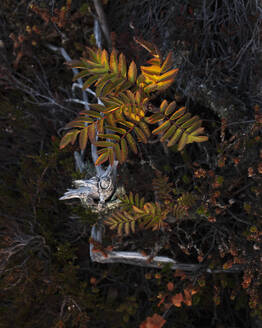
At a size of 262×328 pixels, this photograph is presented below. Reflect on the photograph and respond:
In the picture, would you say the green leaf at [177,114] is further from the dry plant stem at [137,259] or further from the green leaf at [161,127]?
the dry plant stem at [137,259]

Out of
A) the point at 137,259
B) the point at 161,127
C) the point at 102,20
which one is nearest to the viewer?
the point at 161,127

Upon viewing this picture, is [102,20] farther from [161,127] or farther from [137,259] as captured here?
[137,259]

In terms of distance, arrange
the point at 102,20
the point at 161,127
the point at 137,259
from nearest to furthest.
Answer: the point at 161,127, the point at 137,259, the point at 102,20

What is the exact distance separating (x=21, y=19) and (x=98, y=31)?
1.01 m

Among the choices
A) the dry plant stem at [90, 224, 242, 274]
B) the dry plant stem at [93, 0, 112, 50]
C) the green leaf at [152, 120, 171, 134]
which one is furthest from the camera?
the dry plant stem at [93, 0, 112, 50]

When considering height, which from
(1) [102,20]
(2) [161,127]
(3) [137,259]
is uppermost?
(1) [102,20]

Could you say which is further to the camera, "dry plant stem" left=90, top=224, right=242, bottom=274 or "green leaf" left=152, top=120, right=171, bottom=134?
"dry plant stem" left=90, top=224, right=242, bottom=274

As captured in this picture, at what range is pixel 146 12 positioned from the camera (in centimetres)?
260

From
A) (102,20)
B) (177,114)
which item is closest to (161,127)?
(177,114)

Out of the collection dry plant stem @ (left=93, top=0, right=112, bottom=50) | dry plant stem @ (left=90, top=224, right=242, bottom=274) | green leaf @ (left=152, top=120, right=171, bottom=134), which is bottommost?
dry plant stem @ (left=90, top=224, right=242, bottom=274)

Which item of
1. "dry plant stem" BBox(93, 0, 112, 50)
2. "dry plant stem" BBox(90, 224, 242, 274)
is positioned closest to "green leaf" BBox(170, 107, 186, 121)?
"dry plant stem" BBox(90, 224, 242, 274)

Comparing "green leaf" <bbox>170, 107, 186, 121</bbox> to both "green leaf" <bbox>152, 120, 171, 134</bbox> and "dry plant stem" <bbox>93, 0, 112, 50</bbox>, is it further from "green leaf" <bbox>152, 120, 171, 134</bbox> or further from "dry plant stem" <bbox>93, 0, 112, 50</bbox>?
"dry plant stem" <bbox>93, 0, 112, 50</bbox>

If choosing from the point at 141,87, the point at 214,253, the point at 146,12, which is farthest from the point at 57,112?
the point at 214,253

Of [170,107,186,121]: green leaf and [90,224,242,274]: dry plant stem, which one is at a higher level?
[170,107,186,121]: green leaf
